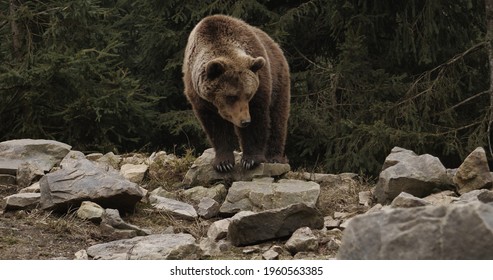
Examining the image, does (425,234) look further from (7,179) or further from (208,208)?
(7,179)

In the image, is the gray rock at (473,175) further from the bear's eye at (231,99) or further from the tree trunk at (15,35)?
the tree trunk at (15,35)

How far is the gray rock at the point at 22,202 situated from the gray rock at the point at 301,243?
2233 millimetres

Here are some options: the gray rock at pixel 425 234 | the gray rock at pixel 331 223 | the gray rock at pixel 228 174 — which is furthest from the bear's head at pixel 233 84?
the gray rock at pixel 425 234

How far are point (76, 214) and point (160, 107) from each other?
823 centimetres

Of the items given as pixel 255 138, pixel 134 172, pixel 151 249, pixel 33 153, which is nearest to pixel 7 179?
pixel 33 153

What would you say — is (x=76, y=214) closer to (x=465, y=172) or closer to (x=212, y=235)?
(x=212, y=235)

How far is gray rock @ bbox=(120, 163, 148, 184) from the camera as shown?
744 cm

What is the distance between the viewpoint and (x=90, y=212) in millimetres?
5715

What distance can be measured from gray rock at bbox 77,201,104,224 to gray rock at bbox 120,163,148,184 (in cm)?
163

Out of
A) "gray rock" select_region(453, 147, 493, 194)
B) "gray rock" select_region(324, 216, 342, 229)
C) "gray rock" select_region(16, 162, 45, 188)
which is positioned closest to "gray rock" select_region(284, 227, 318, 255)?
"gray rock" select_region(324, 216, 342, 229)

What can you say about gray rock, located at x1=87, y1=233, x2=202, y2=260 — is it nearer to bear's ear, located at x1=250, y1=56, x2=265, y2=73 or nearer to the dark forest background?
bear's ear, located at x1=250, y1=56, x2=265, y2=73

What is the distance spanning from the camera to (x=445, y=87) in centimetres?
1103

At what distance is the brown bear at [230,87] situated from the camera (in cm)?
688

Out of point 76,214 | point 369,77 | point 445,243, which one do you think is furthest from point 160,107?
point 445,243
